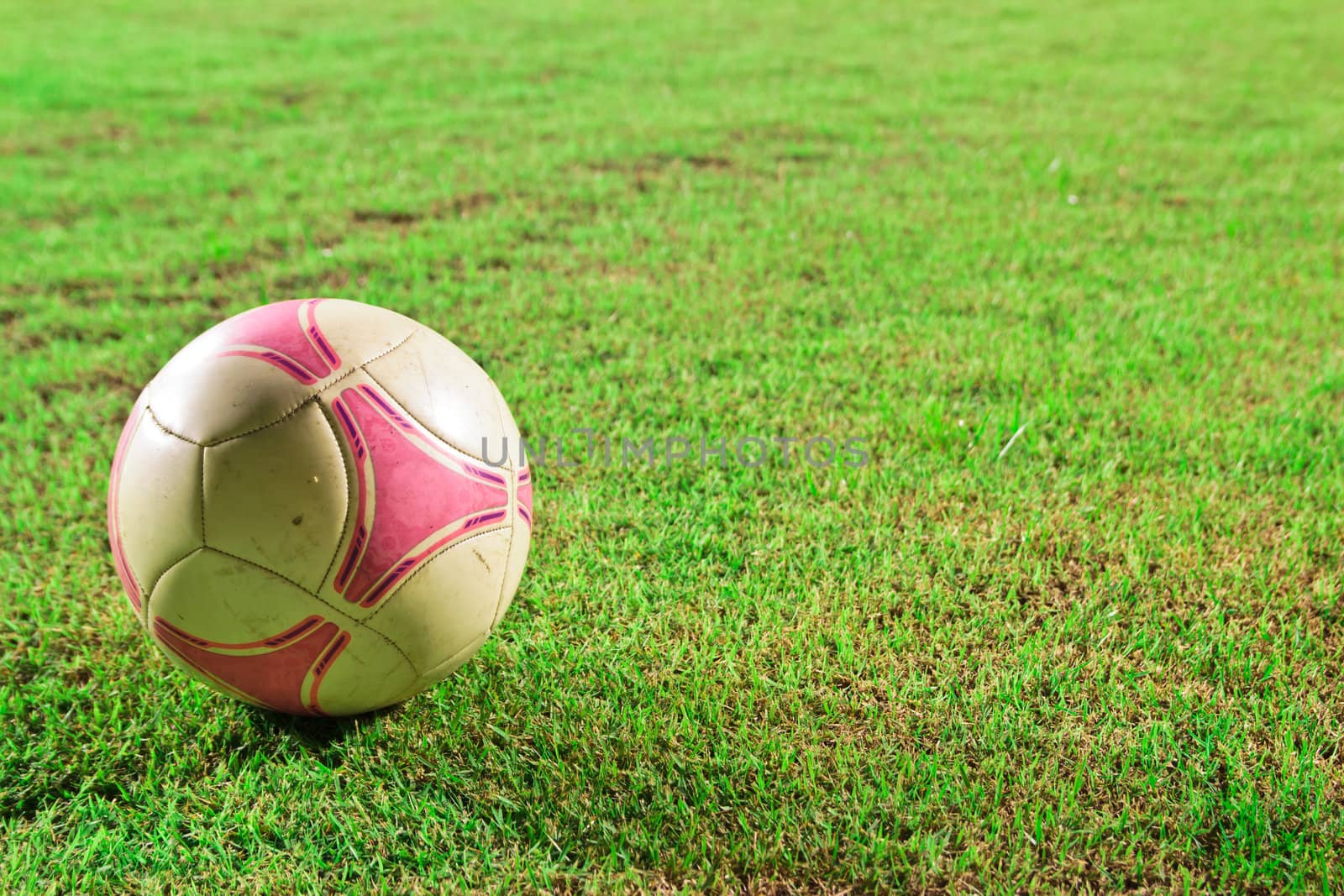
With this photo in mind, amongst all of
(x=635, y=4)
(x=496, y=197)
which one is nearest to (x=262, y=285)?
(x=496, y=197)

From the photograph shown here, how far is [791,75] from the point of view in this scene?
32.4ft

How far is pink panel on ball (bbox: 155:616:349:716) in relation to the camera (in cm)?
212

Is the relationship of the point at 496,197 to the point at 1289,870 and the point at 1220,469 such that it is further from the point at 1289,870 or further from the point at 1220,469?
the point at 1289,870

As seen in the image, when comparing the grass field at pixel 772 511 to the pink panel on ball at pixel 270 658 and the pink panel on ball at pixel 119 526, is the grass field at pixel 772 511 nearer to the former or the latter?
the pink panel on ball at pixel 270 658

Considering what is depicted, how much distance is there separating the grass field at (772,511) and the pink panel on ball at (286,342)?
3.14 feet

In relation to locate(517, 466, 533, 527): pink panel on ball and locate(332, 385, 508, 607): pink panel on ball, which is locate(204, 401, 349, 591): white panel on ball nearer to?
locate(332, 385, 508, 607): pink panel on ball

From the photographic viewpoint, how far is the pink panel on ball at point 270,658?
2115 mm

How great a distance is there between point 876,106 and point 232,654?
7.99 m

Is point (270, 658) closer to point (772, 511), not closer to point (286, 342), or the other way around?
point (286, 342)

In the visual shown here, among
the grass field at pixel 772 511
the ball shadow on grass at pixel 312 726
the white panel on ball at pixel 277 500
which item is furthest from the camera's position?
the ball shadow on grass at pixel 312 726

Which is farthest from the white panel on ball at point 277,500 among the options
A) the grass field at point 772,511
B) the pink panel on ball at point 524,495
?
the grass field at point 772,511

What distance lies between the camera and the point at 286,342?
219 centimetres

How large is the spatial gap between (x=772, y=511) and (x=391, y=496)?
1.50 metres

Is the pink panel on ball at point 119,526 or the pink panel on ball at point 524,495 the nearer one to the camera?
the pink panel on ball at point 119,526
